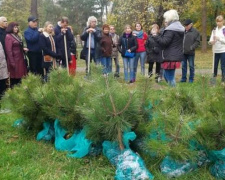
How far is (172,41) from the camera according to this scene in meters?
6.18

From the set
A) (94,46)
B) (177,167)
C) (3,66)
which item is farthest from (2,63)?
(177,167)

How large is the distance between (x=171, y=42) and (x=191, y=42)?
8.98ft

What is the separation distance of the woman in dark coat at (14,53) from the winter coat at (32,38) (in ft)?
1.38

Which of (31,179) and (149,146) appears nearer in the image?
(149,146)

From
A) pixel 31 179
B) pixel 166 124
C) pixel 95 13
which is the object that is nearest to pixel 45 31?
pixel 31 179

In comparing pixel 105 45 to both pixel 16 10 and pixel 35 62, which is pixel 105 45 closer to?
pixel 35 62

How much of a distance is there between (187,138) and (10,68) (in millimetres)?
4995

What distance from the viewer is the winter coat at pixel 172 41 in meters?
5.94

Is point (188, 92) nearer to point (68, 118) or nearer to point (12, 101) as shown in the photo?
point (68, 118)

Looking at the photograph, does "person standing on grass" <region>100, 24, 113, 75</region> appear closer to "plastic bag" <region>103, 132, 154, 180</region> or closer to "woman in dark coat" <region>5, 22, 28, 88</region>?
"woman in dark coat" <region>5, 22, 28, 88</region>

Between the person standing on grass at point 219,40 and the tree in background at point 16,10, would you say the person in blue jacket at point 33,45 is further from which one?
the tree in background at point 16,10

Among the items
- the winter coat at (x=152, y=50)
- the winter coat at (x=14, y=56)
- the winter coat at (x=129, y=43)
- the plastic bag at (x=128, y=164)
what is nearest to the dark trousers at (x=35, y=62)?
the winter coat at (x=14, y=56)

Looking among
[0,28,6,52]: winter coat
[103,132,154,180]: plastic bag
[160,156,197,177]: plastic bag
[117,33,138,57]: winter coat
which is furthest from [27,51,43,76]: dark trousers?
[160,156,197,177]: plastic bag

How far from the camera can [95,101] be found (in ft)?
9.21
